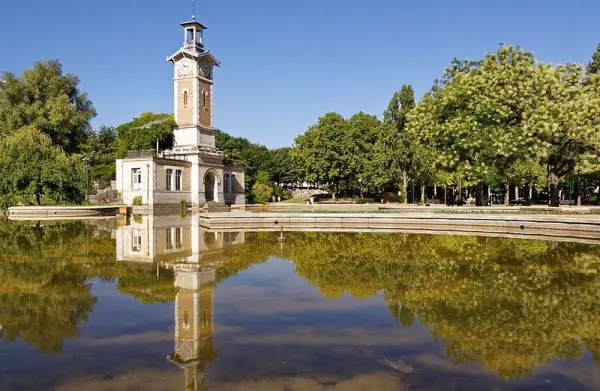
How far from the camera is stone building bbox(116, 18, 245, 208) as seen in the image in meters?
51.7

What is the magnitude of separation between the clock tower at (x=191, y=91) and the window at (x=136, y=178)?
6.30m

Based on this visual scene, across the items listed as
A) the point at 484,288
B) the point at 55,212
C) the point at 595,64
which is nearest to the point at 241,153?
the point at 55,212

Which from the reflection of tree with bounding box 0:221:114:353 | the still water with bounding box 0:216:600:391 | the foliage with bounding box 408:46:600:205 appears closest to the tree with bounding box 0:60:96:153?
the reflection of tree with bounding box 0:221:114:353

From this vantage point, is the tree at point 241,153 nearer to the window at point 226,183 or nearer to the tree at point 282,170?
the tree at point 282,170

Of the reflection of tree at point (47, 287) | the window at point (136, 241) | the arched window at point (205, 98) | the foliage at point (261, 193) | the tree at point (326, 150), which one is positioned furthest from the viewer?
the tree at point (326, 150)

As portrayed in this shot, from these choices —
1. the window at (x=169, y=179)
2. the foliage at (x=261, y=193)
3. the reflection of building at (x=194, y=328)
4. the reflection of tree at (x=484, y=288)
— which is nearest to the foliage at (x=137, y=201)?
the window at (x=169, y=179)

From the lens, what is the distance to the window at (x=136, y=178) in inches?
2036

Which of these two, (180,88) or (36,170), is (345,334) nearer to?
(36,170)

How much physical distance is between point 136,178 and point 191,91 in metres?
11.8

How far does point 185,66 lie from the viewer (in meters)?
56.8

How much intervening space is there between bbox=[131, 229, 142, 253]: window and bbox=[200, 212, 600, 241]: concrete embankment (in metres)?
5.09

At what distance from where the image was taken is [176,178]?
176ft

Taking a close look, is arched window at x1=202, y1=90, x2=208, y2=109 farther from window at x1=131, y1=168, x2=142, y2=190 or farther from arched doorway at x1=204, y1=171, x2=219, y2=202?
window at x1=131, y1=168, x2=142, y2=190

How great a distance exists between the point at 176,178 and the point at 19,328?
152 ft
